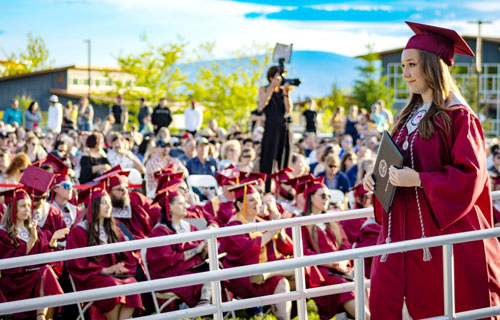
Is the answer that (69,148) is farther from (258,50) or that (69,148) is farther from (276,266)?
(258,50)

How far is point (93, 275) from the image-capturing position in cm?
669

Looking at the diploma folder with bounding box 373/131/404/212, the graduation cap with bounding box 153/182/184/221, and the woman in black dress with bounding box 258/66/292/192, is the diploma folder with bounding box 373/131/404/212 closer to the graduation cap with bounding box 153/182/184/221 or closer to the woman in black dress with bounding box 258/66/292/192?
the graduation cap with bounding box 153/182/184/221

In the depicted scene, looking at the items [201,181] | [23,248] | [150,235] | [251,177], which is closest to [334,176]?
[201,181]

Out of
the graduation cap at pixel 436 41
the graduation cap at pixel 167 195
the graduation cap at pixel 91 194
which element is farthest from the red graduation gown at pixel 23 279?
the graduation cap at pixel 436 41

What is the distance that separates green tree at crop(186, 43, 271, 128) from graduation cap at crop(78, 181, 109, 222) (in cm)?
3545

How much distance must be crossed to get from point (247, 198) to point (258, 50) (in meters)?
36.8

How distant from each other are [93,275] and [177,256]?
87 centimetres

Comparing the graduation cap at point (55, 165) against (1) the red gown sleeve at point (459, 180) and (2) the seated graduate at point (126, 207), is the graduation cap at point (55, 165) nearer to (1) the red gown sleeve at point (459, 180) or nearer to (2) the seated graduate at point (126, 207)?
(2) the seated graduate at point (126, 207)

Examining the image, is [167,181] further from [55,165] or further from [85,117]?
[85,117]

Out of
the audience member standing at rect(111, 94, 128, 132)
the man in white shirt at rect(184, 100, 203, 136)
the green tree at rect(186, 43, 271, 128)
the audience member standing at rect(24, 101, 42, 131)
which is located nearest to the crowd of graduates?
the man in white shirt at rect(184, 100, 203, 136)

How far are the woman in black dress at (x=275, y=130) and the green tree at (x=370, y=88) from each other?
40.8 metres

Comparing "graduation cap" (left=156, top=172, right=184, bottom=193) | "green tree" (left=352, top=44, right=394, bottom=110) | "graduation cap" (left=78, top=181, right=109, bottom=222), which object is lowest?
"graduation cap" (left=78, top=181, right=109, bottom=222)

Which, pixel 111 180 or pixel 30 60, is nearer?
pixel 111 180

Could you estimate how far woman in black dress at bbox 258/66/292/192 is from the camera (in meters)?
11.3
